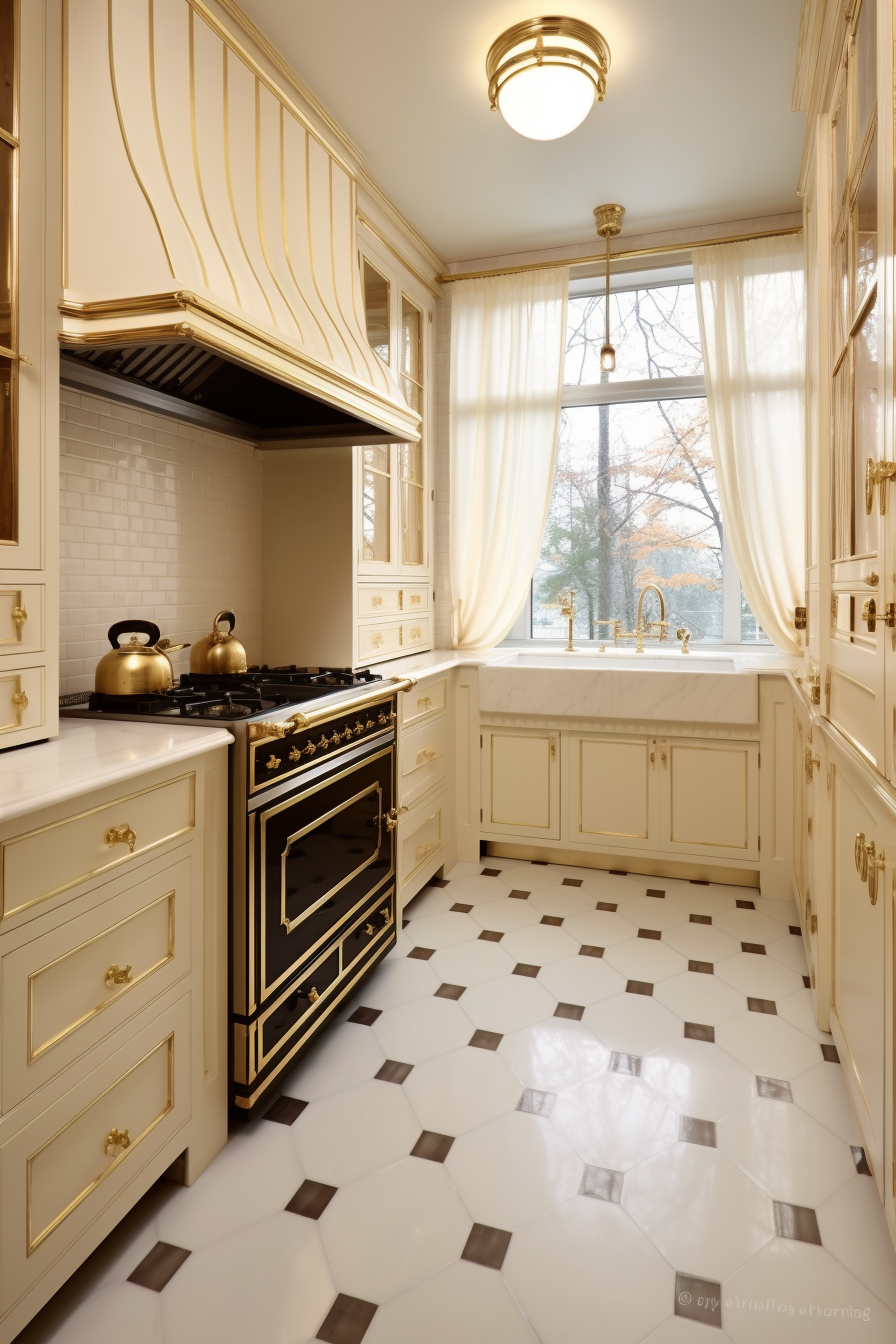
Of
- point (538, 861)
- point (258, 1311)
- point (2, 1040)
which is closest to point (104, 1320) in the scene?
Answer: point (258, 1311)

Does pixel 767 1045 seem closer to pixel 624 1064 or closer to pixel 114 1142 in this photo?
pixel 624 1064

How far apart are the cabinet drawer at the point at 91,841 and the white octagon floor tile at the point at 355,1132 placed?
2.56 ft

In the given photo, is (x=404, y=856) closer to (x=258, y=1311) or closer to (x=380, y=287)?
(x=258, y=1311)

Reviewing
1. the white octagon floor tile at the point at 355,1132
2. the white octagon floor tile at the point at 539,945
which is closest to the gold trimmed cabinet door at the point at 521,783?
the white octagon floor tile at the point at 539,945

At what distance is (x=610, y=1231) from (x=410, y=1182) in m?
0.41

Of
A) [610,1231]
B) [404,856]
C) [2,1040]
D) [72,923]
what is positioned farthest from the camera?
[404,856]

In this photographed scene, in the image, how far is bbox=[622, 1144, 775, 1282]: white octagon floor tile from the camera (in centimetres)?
144

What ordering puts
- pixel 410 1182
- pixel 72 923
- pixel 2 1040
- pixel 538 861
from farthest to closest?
pixel 538 861 → pixel 410 1182 → pixel 72 923 → pixel 2 1040

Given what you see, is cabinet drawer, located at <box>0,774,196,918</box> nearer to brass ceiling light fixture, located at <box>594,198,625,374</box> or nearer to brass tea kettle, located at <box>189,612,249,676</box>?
brass tea kettle, located at <box>189,612,249,676</box>

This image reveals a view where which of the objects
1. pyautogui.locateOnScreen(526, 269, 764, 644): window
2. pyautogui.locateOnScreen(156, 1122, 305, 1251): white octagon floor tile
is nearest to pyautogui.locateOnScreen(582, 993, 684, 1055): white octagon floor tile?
pyautogui.locateOnScreen(156, 1122, 305, 1251): white octagon floor tile

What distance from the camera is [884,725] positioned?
1329 millimetres

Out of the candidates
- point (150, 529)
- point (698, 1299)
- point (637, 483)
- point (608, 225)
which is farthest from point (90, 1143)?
point (608, 225)

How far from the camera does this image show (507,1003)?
2338mm

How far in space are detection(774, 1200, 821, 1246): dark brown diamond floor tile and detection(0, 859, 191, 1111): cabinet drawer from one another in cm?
127
